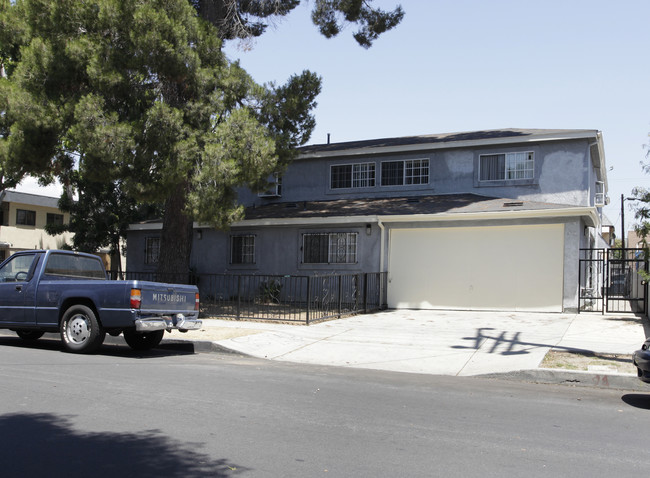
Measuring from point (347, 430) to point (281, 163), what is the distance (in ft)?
42.7

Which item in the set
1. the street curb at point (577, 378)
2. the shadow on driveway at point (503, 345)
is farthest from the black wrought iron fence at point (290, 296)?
the street curb at point (577, 378)

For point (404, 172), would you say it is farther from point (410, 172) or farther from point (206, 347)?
point (206, 347)

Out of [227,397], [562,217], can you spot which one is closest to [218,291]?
[562,217]

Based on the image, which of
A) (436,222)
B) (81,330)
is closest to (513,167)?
(436,222)

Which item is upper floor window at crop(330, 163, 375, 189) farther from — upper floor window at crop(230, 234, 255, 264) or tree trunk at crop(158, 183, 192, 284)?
tree trunk at crop(158, 183, 192, 284)

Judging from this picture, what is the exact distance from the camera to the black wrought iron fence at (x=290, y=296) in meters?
15.3

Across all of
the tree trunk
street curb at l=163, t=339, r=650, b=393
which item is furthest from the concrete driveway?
the tree trunk

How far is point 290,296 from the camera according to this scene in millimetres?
17062

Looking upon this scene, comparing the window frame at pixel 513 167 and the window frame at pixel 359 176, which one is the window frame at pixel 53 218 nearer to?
the window frame at pixel 359 176

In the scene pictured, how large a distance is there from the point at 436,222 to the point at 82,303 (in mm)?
10784

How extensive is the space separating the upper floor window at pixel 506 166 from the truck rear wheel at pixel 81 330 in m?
14.3

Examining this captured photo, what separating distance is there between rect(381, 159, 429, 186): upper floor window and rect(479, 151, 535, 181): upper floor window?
2.05m

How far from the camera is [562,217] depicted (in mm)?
16000

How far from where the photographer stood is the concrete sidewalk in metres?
10.0
